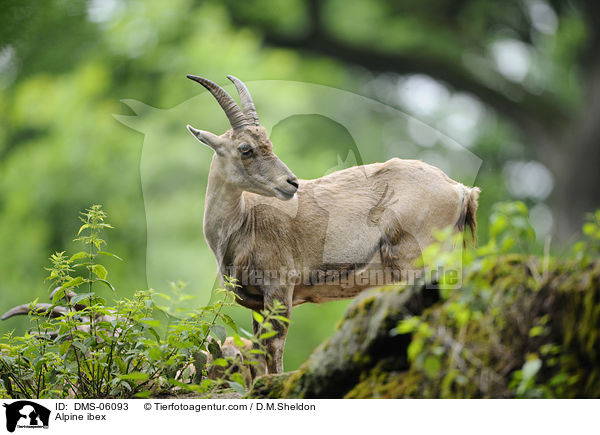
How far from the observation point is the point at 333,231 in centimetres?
452

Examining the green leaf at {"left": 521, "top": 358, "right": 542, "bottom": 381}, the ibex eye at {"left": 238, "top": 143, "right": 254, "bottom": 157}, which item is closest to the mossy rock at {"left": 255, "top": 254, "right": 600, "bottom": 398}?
the green leaf at {"left": 521, "top": 358, "right": 542, "bottom": 381}

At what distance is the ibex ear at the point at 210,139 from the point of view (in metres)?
4.23

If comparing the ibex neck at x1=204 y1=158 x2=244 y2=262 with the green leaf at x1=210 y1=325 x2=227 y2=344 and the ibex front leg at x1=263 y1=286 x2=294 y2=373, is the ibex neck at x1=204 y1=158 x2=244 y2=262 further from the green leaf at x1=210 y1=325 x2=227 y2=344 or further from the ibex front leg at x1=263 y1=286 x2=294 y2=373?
the green leaf at x1=210 y1=325 x2=227 y2=344

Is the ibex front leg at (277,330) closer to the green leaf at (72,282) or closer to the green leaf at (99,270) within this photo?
the green leaf at (99,270)

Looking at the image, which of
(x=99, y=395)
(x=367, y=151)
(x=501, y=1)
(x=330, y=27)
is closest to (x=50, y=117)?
(x=330, y=27)

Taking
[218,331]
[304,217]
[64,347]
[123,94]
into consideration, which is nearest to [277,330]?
[304,217]

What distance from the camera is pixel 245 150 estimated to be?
13.6ft

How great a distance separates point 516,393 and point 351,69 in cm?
456

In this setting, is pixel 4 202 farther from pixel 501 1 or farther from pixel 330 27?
pixel 501 1

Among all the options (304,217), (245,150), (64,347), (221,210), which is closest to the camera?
(64,347)

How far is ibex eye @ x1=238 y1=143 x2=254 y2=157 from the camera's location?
163 inches

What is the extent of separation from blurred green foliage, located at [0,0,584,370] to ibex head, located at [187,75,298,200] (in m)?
0.86
